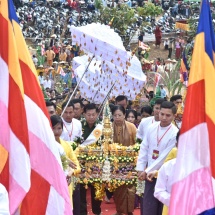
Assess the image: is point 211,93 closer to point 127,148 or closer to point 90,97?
point 127,148

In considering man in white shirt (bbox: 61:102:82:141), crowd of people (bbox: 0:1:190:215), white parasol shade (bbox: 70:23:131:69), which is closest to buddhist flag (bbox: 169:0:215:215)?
crowd of people (bbox: 0:1:190:215)

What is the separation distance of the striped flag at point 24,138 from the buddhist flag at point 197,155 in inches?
38.7

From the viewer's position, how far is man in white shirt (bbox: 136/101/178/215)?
845 cm

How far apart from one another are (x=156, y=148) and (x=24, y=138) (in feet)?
8.77

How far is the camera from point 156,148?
8688mm

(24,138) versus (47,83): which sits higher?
(24,138)

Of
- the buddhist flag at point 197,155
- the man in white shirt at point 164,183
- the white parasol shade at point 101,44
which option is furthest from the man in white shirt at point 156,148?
the white parasol shade at point 101,44

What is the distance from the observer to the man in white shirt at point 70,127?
9.88m

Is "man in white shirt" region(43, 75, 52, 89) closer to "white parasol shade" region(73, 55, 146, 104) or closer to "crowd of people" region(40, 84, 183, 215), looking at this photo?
"white parasol shade" region(73, 55, 146, 104)

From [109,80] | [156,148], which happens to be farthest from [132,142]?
[109,80]

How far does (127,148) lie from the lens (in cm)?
985

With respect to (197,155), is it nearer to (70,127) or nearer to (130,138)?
(70,127)

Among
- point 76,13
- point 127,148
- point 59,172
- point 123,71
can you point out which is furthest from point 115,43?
point 76,13

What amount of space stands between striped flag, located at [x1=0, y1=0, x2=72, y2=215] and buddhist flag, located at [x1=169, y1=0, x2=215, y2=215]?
983 mm
